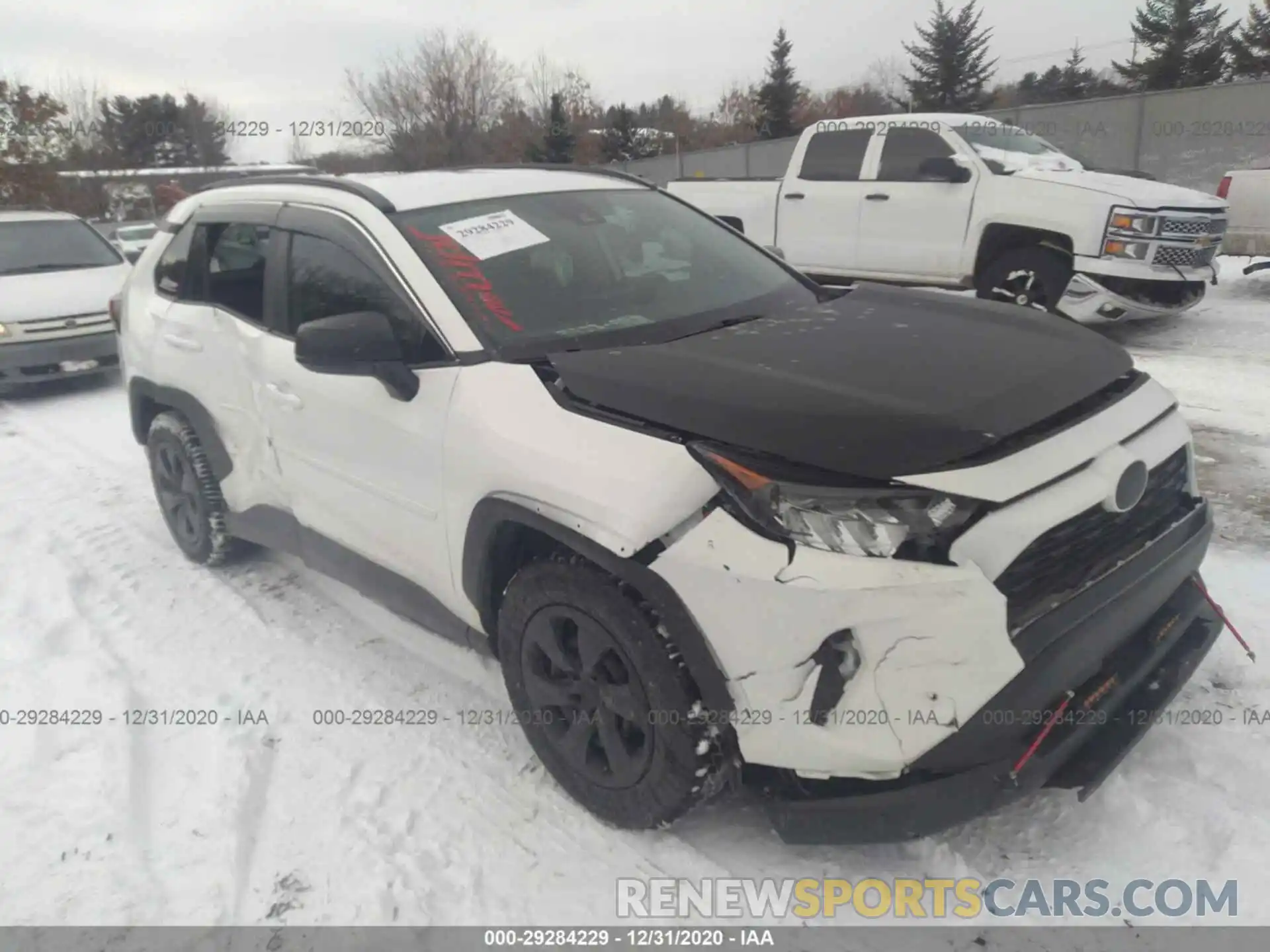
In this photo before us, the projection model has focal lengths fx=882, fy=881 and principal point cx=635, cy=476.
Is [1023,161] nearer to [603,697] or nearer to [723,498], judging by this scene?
[723,498]

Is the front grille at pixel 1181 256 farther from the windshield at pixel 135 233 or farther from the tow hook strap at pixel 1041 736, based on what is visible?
the windshield at pixel 135 233

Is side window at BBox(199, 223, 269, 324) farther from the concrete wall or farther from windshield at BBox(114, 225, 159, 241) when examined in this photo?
windshield at BBox(114, 225, 159, 241)

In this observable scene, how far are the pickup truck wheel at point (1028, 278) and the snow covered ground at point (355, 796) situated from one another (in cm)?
366

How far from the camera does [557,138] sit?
3403 centimetres

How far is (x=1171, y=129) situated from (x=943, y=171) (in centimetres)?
1030

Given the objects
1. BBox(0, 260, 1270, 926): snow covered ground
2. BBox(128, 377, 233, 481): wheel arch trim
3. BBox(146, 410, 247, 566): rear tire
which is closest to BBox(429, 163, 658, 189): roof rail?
BBox(128, 377, 233, 481): wheel arch trim

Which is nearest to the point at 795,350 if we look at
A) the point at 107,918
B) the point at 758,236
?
the point at 107,918

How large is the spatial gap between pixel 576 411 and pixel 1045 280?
657 centimetres

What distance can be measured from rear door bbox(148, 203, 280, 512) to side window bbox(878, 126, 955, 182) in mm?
6381

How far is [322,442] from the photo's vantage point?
3.21 m

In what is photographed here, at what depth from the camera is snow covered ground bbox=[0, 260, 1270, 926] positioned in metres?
2.40

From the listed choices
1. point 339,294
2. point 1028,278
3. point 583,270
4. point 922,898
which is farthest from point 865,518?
point 1028,278

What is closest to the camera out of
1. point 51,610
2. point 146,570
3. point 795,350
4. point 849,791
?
point 849,791

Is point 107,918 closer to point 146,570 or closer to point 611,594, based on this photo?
point 611,594
